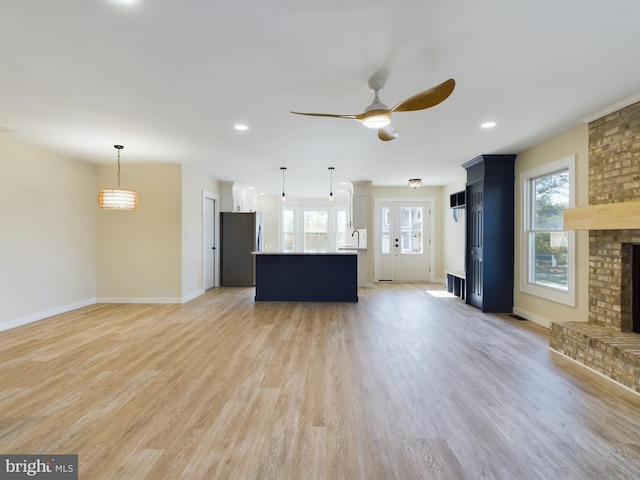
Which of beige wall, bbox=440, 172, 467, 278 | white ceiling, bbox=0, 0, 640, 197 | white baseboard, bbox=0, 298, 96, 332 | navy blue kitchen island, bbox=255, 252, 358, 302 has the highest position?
white ceiling, bbox=0, 0, 640, 197

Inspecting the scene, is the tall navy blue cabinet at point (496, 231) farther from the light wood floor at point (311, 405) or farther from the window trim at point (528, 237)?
the light wood floor at point (311, 405)

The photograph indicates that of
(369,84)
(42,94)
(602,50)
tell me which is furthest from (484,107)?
(42,94)

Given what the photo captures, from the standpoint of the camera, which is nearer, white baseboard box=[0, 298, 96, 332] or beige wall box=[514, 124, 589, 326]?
beige wall box=[514, 124, 589, 326]

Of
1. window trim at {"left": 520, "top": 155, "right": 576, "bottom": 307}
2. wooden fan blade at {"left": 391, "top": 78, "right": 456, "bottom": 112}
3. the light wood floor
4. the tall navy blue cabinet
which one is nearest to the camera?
the light wood floor

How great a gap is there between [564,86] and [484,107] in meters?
0.66

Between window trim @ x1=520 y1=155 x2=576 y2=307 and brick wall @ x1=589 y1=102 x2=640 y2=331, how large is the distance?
309 millimetres

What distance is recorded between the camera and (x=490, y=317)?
16.2 feet

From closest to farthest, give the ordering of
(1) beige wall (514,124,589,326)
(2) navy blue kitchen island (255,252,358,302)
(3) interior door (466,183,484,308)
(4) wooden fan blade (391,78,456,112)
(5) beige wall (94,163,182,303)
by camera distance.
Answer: (4) wooden fan blade (391,78,456,112)
(1) beige wall (514,124,589,326)
(3) interior door (466,183,484,308)
(5) beige wall (94,163,182,303)
(2) navy blue kitchen island (255,252,358,302)

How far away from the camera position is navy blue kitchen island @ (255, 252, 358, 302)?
20.1ft

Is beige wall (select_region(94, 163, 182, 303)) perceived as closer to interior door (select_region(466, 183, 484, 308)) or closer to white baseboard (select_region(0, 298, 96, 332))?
white baseboard (select_region(0, 298, 96, 332))

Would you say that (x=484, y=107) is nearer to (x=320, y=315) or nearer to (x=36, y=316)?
(x=320, y=315)

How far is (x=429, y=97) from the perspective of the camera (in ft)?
7.18

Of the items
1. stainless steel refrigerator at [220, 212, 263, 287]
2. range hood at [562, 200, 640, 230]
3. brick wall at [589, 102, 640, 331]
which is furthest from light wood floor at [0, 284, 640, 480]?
stainless steel refrigerator at [220, 212, 263, 287]

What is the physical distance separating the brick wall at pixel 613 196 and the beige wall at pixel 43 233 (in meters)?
7.38
